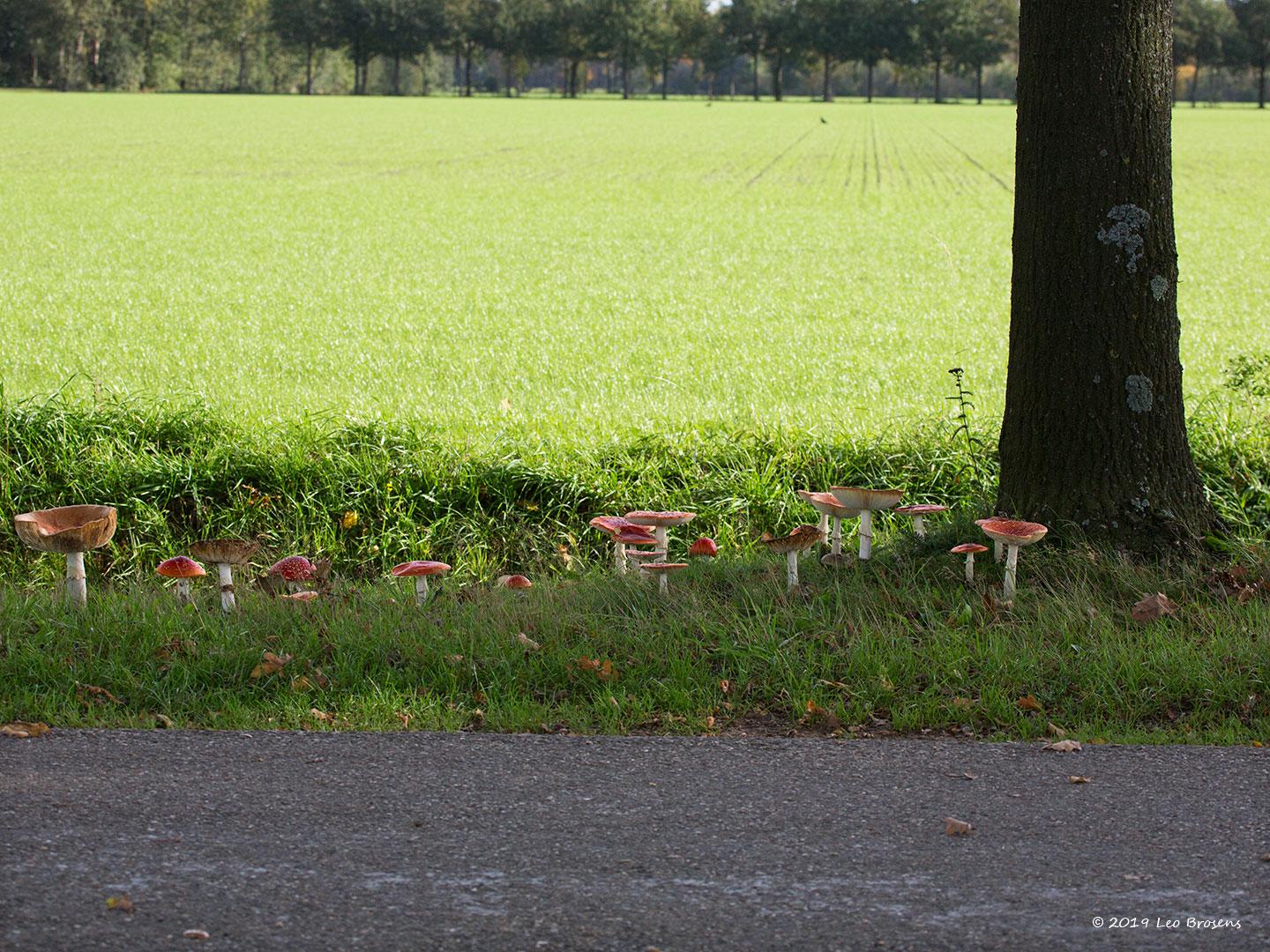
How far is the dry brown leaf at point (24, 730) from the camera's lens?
12.8ft

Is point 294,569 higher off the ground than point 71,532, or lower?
lower

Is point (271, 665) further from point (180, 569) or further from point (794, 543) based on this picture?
point (794, 543)

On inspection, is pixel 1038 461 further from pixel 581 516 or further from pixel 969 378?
pixel 969 378

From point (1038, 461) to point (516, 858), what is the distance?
352cm

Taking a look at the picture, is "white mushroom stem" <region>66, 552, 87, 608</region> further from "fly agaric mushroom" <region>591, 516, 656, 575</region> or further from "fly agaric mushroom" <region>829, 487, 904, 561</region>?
"fly agaric mushroom" <region>829, 487, 904, 561</region>

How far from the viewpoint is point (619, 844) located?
3.15 m

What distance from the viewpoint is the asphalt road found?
8.98 feet

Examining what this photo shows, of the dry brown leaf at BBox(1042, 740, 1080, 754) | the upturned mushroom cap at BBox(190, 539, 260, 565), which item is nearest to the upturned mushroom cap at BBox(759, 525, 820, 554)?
the dry brown leaf at BBox(1042, 740, 1080, 754)

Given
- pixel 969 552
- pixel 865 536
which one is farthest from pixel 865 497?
pixel 969 552

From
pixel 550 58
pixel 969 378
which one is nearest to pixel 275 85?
pixel 550 58

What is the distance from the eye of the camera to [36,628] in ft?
16.8

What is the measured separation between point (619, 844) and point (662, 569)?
221 centimetres

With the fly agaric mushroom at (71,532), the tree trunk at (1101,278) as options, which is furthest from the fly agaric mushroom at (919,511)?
the fly agaric mushroom at (71,532)

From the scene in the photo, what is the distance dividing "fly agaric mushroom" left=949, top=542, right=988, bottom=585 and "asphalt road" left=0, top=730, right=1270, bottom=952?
1.60 m
